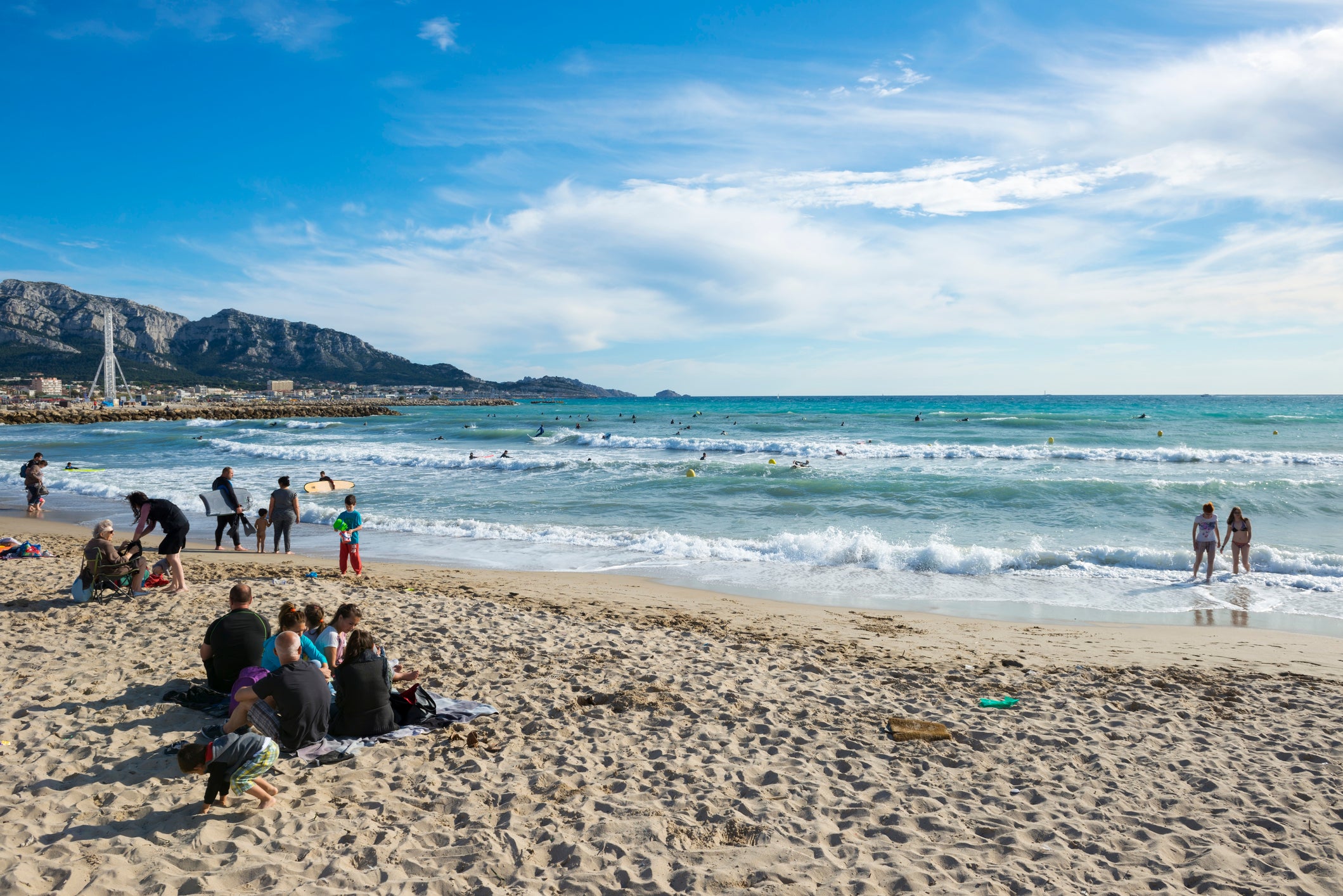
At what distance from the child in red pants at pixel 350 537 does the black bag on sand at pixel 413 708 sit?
592cm

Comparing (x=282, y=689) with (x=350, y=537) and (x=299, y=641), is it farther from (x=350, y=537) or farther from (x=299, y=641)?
(x=350, y=537)

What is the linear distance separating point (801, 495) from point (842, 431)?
30.9 metres

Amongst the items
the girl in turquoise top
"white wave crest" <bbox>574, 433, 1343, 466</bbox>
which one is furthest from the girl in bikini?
"white wave crest" <bbox>574, 433, 1343, 466</bbox>

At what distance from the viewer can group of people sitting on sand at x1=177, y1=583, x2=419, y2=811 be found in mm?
4508

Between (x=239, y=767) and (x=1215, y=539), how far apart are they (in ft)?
46.9

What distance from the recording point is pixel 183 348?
159m

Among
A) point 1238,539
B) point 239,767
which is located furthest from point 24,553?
point 1238,539

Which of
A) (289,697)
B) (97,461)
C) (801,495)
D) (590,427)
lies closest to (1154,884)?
(289,697)

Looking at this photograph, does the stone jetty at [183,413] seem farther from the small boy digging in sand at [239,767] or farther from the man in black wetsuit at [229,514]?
the small boy digging in sand at [239,767]

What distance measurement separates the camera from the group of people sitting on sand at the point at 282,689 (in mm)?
4508

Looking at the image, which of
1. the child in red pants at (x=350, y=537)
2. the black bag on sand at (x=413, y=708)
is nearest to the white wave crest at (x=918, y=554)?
the child in red pants at (x=350, y=537)

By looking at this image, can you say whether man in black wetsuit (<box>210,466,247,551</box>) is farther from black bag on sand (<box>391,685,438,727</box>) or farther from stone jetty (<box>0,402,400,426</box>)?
stone jetty (<box>0,402,400,426</box>)

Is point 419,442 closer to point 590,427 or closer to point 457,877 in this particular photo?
point 590,427

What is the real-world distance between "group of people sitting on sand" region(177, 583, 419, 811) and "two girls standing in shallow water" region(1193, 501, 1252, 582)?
1294 cm
